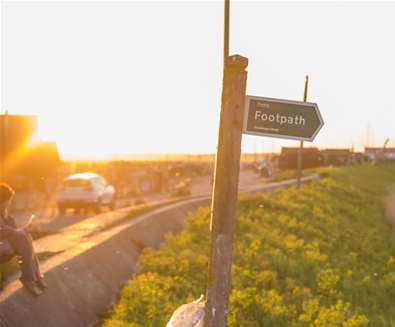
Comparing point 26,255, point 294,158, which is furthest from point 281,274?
point 294,158

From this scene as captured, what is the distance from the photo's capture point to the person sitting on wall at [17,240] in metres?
7.34

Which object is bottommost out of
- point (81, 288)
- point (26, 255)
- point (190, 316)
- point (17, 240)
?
point (81, 288)

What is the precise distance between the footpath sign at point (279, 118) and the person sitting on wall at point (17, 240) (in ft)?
11.8

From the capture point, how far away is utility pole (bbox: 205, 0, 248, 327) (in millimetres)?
5090

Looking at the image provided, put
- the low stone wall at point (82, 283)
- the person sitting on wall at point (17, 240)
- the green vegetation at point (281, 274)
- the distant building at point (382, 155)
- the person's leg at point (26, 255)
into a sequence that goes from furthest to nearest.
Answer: the distant building at point (382, 155), the green vegetation at point (281, 274), the low stone wall at point (82, 283), the person's leg at point (26, 255), the person sitting on wall at point (17, 240)

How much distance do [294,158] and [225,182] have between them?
222 ft

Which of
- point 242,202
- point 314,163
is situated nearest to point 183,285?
point 242,202

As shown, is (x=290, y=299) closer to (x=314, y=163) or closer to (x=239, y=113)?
(x=239, y=113)

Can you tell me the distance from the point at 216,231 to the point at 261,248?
9.84 metres

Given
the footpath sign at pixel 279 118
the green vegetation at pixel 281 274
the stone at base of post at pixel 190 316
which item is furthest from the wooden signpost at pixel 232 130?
the green vegetation at pixel 281 274

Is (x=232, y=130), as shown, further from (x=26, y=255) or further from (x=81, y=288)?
(x=81, y=288)

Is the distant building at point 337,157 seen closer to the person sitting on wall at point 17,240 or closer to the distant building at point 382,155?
the distant building at point 382,155

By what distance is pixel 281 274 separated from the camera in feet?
42.2

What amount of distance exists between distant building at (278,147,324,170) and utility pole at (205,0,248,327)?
66825mm
